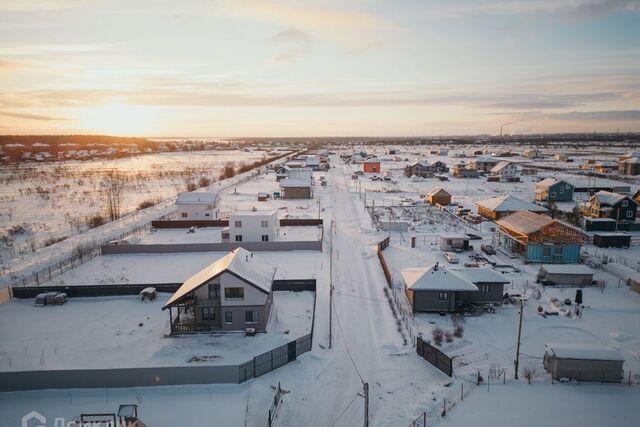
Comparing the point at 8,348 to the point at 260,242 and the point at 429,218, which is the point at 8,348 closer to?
the point at 260,242

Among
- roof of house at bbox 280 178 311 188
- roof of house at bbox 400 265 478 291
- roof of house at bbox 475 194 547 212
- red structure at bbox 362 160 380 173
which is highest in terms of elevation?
red structure at bbox 362 160 380 173

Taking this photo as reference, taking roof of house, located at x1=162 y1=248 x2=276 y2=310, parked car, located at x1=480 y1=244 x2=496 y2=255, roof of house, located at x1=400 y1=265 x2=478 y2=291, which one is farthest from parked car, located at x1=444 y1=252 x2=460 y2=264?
roof of house, located at x1=162 y1=248 x2=276 y2=310

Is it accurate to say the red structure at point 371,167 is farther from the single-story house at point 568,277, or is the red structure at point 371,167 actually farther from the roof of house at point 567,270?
the single-story house at point 568,277

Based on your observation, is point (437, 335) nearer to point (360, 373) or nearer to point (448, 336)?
point (448, 336)

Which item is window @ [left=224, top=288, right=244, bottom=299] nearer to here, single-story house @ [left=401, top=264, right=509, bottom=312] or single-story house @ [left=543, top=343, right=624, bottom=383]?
single-story house @ [left=401, top=264, right=509, bottom=312]

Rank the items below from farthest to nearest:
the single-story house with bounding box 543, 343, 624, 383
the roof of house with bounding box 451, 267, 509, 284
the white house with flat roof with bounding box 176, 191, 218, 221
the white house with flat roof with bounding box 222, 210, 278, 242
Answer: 1. the white house with flat roof with bounding box 176, 191, 218, 221
2. the white house with flat roof with bounding box 222, 210, 278, 242
3. the roof of house with bounding box 451, 267, 509, 284
4. the single-story house with bounding box 543, 343, 624, 383
